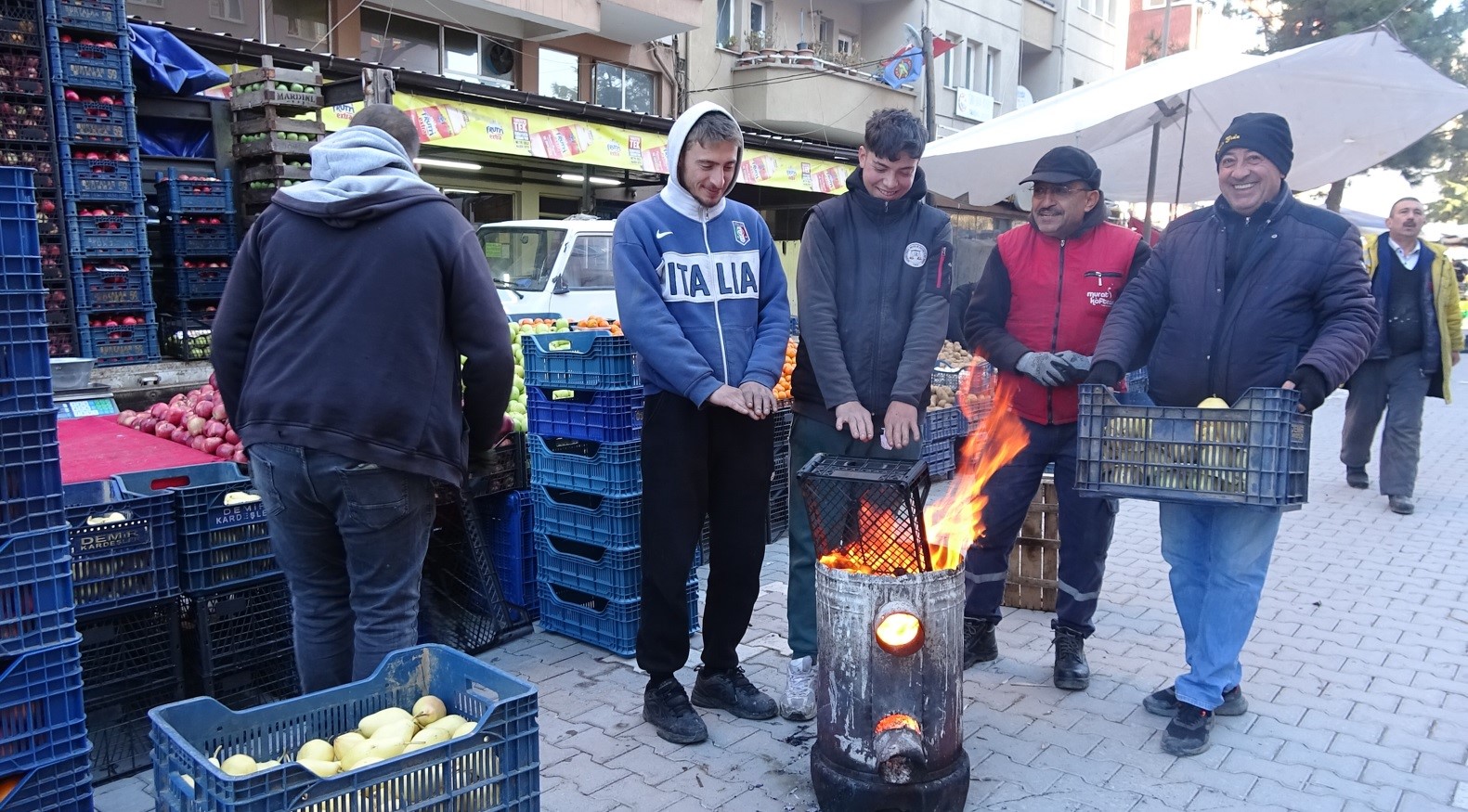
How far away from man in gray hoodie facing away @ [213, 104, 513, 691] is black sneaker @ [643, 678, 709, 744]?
1.19 meters

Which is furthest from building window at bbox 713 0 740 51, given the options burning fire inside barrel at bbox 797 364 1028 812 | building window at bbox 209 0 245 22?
burning fire inside barrel at bbox 797 364 1028 812

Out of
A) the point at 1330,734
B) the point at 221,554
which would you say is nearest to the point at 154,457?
the point at 221,554

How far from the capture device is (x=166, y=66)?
28.3 feet

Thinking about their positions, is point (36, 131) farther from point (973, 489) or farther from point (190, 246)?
point (973, 489)

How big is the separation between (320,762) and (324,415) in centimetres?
93

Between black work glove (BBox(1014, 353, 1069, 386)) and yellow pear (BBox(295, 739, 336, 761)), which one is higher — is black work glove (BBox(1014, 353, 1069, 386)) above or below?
above

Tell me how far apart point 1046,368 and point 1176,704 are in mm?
1498

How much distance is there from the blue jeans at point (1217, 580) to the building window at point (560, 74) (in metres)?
14.1

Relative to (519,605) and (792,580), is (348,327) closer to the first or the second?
(792,580)

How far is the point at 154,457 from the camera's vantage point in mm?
4387

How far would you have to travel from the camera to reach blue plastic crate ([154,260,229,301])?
28.7ft

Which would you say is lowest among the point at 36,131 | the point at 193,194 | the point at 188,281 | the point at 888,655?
the point at 888,655

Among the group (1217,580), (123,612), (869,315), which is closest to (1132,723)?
(1217,580)

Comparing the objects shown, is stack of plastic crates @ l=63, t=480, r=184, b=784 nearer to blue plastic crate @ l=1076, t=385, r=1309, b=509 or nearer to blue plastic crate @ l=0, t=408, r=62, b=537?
blue plastic crate @ l=0, t=408, r=62, b=537
